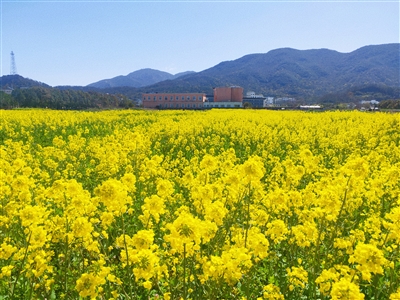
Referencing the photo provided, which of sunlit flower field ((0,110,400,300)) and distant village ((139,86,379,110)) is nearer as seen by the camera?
sunlit flower field ((0,110,400,300))

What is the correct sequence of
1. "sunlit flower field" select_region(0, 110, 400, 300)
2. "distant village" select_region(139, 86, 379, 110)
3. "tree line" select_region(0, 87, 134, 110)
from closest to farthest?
"sunlit flower field" select_region(0, 110, 400, 300), "tree line" select_region(0, 87, 134, 110), "distant village" select_region(139, 86, 379, 110)

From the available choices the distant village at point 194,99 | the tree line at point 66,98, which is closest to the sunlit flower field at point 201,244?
the tree line at point 66,98

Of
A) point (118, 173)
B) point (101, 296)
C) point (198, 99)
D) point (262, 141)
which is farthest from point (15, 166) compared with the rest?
point (198, 99)

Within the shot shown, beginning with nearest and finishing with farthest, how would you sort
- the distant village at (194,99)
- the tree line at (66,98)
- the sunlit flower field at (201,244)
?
the sunlit flower field at (201,244) → the tree line at (66,98) → the distant village at (194,99)

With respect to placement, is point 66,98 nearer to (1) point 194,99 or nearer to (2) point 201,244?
(1) point 194,99

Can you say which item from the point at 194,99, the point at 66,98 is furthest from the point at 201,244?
the point at 66,98

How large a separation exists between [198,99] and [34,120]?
6777 cm

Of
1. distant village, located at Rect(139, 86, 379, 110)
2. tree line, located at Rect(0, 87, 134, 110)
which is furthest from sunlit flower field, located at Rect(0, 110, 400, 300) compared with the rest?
distant village, located at Rect(139, 86, 379, 110)

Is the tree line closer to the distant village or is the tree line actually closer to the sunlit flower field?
the distant village

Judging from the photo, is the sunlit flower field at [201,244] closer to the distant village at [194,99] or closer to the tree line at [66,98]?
the tree line at [66,98]

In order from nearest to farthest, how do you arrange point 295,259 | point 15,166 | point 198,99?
point 295,259 < point 15,166 < point 198,99

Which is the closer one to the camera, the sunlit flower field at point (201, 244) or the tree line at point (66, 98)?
the sunlit flower field at point (201, 244)

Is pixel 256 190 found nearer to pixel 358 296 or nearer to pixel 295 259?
pixel 295 259

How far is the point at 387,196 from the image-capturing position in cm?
591
